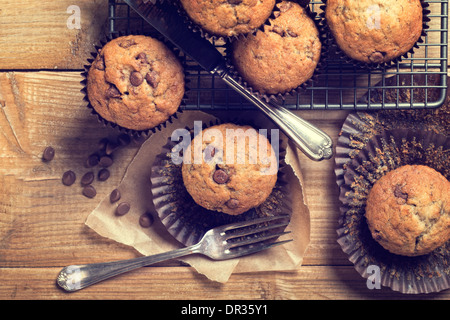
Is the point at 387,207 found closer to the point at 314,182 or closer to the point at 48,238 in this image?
the point at 314,182

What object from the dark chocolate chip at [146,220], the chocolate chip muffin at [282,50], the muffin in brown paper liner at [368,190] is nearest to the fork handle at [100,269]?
the dark chocolate chip at [146,220]

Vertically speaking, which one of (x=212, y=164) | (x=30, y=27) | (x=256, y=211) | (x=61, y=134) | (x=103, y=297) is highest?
(x=30, y=27)

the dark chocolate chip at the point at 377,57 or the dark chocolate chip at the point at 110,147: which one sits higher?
the dark chocolate chip at the point at 377,57

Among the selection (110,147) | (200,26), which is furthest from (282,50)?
(110,147)

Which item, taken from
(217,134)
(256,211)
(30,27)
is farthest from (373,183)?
(30,27)

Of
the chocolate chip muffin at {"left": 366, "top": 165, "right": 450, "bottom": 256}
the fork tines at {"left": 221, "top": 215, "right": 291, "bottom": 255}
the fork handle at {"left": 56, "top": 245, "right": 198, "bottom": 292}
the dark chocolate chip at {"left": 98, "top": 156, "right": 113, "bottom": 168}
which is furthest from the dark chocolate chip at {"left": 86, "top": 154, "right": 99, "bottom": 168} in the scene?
the chocolate chip muffin at {"left": 366, "top": 165, "right": 450, "bottom": 256}

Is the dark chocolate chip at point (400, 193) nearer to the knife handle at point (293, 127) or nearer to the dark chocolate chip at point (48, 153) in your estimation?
the knife handle at point (293, 127)
